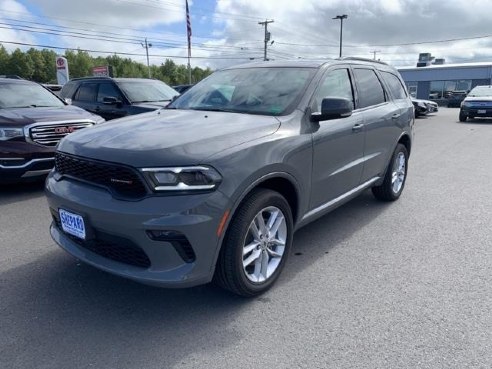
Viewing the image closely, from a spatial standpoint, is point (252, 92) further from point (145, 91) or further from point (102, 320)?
point (145, 91)

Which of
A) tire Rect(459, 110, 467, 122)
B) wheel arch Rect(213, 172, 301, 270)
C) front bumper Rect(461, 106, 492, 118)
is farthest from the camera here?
tire Rect(459, 110, 467, 122)

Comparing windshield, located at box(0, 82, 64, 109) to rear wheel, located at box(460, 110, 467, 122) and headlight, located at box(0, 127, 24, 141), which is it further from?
rear wheel, located at box(460, 110, 467, 122)

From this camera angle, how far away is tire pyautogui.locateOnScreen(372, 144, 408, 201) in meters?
5.34

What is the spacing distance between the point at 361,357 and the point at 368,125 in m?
2.65

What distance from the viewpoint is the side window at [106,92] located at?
8864 millimetres

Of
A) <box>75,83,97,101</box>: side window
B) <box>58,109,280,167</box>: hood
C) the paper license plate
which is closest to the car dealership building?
<box>75,83,97,101</box>: side window

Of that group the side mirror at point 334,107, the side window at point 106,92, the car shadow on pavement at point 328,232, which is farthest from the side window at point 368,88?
the side window at point 106,92

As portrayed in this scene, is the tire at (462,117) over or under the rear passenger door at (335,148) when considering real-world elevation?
under

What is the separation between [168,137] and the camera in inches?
114

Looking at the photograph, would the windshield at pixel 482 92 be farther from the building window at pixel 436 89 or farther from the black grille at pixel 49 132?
the building window at pixel 436 89

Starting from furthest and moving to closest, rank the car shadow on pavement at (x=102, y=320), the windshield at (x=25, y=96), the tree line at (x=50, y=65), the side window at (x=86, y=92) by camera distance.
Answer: the tree line at (x=50, y=65)
the side window at (x=86, y=92)
the windshield at (x=25, y=96)
the car shadow on pavement at (x=102, y=320)

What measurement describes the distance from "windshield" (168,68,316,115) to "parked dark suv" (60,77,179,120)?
4207 mm

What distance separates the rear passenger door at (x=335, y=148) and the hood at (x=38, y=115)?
165 inches

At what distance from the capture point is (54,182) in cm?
325
